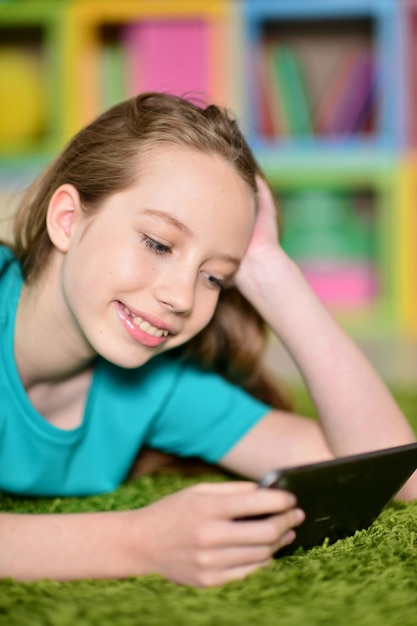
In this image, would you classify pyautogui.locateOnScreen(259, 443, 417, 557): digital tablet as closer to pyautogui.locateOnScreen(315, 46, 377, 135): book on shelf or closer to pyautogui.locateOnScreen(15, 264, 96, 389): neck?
pyautogui.locateOnScreen(15, 264, 96, 389): neck

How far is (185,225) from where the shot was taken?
995 mm

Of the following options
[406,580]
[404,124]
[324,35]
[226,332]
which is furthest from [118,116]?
[324,35]

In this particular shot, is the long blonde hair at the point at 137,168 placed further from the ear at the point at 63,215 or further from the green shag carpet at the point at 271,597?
the green shag carpet at the point at 271,597

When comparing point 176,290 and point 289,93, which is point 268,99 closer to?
point 289,93

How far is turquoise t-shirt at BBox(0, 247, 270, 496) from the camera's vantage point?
1.16m

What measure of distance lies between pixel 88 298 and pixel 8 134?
2332mm

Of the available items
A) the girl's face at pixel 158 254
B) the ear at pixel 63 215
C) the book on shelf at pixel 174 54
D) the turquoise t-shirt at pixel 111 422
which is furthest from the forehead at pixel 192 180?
the book on shelf at pixel 174 54

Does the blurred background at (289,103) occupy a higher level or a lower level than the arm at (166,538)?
higher

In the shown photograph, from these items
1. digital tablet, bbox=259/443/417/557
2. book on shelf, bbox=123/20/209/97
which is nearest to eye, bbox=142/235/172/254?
digital tablet, bbox=259/443/417/557

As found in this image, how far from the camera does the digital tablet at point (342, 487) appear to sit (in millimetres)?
771

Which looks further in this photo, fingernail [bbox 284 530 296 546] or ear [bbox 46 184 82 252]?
ear [bbox 46 184 82 252]

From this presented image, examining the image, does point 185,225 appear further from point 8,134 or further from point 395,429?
point 8,134

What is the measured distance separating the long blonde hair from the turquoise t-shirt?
0.05m

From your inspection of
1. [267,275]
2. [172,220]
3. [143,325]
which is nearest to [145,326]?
[143,325]
